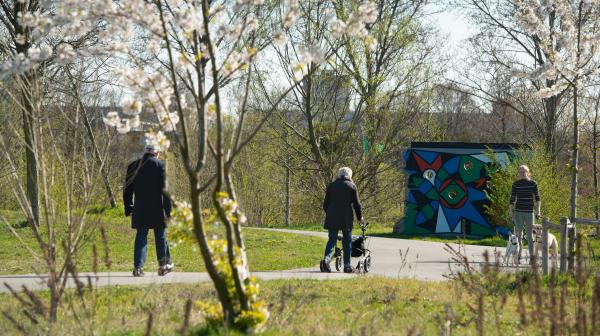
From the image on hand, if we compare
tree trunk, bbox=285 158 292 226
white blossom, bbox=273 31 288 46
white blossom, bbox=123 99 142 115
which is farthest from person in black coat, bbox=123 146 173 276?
tree trunk, bbox=285 158 292 226

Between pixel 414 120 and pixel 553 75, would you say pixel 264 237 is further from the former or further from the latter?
pixel 414 120

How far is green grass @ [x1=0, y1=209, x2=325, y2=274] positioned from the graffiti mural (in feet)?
22.7

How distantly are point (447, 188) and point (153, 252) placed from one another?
42.5ft

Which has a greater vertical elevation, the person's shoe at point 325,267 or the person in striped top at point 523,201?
the person in striped top at point 523,201

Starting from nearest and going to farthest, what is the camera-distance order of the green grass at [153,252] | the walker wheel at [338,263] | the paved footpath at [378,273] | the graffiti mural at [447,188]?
1. the paved footpath at [378,273]
2. the walker wheel at [338,263]
3. the green grass at [153,252]
4. the graffiti mural at [447,188]

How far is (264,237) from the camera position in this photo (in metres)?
18.9

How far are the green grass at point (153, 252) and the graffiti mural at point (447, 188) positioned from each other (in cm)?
692

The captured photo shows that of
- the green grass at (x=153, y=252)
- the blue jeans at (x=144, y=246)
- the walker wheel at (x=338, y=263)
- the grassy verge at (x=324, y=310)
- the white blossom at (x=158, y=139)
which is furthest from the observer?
the green grass at (x=153, y=252)

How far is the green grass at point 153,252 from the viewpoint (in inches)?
502

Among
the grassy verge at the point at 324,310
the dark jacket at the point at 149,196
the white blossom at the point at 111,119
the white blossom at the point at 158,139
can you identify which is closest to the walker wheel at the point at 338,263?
the grassy verge at the point at 324,310

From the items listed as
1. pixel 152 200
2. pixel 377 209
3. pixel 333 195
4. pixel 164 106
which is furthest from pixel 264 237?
pixel 377 209

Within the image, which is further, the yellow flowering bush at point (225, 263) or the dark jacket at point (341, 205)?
the dark jacket at point (341, 205)

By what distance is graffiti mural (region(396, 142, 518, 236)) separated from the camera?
83.2 ft

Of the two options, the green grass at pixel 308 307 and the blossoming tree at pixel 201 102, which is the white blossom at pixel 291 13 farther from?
the green grass at pixel 308 307
